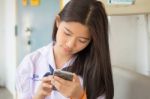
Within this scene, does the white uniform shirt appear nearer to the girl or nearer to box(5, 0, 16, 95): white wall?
the girl

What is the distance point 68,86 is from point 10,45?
2.32 meters

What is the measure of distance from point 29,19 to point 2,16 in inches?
42.2

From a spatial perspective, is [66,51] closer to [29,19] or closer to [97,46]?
[97,46]

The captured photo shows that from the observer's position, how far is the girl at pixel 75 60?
938 mm

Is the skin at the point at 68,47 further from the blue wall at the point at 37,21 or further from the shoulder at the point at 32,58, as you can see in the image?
the blue wall at the point at 37,21

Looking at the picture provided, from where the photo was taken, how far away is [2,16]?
11.5 ft

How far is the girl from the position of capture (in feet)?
3.08

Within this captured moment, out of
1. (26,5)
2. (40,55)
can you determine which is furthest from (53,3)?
(40,55)

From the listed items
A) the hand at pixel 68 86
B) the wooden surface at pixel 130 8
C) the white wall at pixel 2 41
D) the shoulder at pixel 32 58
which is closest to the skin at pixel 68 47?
the hand at pixel 68 86

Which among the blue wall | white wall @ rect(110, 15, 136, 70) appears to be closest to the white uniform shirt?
white wall @ rect(110, 15, 136, 70)

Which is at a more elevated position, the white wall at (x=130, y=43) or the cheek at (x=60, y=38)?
the cheek at (x=60, y=38)

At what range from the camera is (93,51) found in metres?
1.01

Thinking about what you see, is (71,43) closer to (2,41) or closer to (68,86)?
(68,86)

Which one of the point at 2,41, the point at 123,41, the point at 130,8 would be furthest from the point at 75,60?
the point at 2,41
